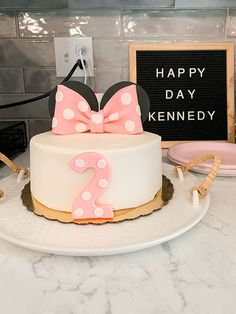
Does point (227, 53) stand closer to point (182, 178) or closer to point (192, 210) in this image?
point (182, 178)

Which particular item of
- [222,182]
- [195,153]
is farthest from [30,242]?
[195,153]

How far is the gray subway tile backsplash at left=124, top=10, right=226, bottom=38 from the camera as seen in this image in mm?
989

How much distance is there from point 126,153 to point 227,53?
2.36ft

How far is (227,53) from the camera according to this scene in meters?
1.00

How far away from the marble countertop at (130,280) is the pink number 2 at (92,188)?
76mm

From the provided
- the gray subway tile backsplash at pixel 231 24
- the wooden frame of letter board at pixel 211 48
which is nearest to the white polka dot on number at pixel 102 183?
the wooden frame of letter board at pixel 211 48

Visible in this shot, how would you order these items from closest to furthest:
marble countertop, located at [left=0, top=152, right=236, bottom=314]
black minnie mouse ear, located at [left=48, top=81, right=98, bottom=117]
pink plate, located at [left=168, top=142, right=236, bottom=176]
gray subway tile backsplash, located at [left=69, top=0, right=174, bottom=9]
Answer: marble countertop, located at [left=0, top=152, right=236, bottom=314], black minnie mouse ear, located at [left=48, top=81, right=98, bottom=117], pink plate, located at [left=168, top=142, right=236, bottom=176], gray subway tile backsplash, located at [left=69, top=0, right=174, bottom=9]

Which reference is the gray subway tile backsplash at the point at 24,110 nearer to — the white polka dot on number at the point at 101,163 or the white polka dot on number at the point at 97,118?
the white polka dot on number at the point at 97,118

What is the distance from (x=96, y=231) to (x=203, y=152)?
0.56 meters

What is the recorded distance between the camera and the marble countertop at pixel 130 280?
0.33m

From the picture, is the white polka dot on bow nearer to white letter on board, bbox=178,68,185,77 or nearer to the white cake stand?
the white cake stand

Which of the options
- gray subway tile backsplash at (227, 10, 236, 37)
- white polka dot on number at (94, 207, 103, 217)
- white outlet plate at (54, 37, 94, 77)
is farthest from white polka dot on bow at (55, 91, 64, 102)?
gray subway tile backsplash at (227, 10, 236, 37)

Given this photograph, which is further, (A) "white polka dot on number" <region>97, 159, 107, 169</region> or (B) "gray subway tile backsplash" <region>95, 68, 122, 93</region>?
(B) "gray subway tile backsplash" <region>95, 68, 122, 93</region>

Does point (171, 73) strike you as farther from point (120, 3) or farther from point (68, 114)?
point (68, 114)
